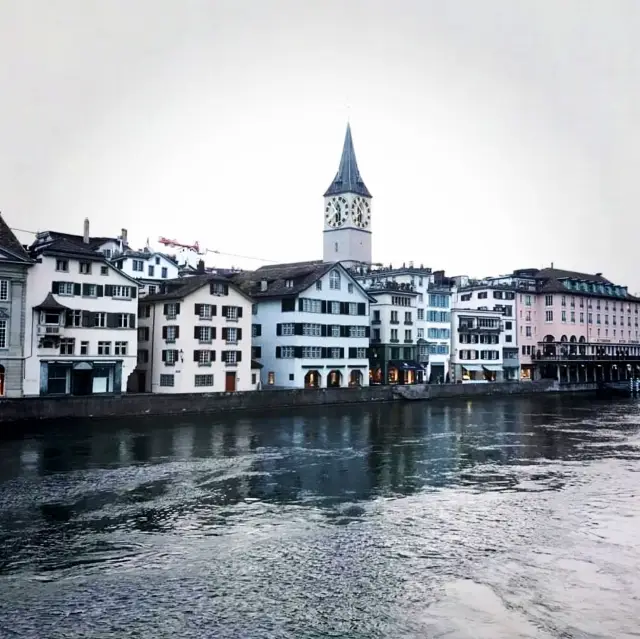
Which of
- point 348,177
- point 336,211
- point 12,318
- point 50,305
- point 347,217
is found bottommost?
point 12,318

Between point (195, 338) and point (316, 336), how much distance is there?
56.7 feet

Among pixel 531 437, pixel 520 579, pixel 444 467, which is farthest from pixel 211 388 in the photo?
pixel 520 579

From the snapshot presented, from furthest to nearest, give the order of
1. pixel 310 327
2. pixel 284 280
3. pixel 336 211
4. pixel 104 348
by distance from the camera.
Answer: pixel 336 211, pixel 284 280, pixel 310 327, pixel 104 348

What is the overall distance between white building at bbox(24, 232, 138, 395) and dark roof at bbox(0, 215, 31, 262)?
1.26 meters

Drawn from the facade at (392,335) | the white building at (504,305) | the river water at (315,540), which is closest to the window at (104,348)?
the river water at (315,540)

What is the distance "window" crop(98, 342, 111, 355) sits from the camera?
66.3 meters

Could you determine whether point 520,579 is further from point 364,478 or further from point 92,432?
point 92,432

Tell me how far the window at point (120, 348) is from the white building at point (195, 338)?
14.4ft

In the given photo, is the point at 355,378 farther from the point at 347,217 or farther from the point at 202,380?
the point at 347,217

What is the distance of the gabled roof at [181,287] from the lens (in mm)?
71500

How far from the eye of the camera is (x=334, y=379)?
88.1 metres

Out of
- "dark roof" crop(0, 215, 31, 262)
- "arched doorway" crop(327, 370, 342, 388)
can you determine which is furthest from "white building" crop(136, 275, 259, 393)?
"dark roof" crop(0, 215, 31, 262)

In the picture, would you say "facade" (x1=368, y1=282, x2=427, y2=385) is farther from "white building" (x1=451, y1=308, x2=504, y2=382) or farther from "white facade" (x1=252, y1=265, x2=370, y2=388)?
"white building" (x1=451, y1=308, x2=504, y2=382)

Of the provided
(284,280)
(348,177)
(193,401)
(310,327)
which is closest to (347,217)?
(348,177)
